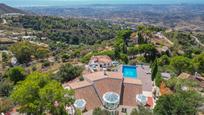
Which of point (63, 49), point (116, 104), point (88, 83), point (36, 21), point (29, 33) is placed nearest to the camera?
point (116, 104)

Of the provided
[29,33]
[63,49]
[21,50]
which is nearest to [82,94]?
[21,50]

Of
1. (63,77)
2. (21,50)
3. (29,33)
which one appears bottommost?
(29,33)

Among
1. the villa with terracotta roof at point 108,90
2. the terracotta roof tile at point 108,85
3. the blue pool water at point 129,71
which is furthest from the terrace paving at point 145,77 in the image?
the terracotta roof tile at point 108,85

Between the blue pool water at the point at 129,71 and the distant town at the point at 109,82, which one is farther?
the blue pool water at the point at 129,71

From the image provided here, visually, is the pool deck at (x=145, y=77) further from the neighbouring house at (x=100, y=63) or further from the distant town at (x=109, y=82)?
the neighbouring house at (x=100, y=63)

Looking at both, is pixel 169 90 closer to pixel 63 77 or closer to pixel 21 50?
pixel 63 77

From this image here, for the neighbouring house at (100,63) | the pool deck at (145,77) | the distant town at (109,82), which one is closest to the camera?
the distant town at (109,82)

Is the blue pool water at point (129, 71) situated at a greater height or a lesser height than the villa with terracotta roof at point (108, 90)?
lesser

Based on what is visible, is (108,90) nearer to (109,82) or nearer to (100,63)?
(109,82)

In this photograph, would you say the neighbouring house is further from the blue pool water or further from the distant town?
the blue pool water

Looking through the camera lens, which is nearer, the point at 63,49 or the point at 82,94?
the point at 82,94

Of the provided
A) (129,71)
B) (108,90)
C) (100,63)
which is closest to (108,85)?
(108,90)
